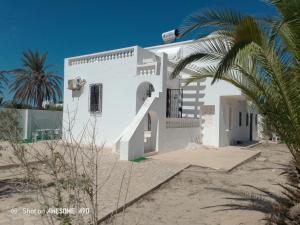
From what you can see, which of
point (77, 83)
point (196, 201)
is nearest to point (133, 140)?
point (196, 201)

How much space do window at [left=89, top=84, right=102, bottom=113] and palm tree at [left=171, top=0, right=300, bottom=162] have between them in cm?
1129

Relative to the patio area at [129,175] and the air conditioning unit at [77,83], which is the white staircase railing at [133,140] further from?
the air conditioning unit at [77,83]

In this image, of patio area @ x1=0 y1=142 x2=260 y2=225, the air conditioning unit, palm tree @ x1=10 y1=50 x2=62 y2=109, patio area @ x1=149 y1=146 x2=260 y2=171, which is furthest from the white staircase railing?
palm tree @ x1=10 y1=50 x2=62 y2=109

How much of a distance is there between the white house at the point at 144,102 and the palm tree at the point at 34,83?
51.2 feet

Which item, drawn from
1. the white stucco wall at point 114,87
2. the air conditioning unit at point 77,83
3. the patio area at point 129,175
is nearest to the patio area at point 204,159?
the patio area at point 129,175

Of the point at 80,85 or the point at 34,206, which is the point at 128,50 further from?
the point at 34,206

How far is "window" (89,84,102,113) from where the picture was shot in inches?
627

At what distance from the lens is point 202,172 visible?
1003cm

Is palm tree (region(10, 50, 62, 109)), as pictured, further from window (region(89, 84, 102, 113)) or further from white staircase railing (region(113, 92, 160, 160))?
white staircase railing (region(113, 92, 160, 160))

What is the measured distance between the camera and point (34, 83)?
102 ft

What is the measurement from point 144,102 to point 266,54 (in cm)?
941

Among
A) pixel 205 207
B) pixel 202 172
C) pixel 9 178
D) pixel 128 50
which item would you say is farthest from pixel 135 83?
pixel 205 207

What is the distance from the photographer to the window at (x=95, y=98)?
1591 cm

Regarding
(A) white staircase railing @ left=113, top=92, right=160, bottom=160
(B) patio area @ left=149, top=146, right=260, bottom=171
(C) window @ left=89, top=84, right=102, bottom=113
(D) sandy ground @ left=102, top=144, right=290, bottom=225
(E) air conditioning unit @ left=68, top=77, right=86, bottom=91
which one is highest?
(E) air conditioning unit @ left=68, top=77, right=86, bottom=91
